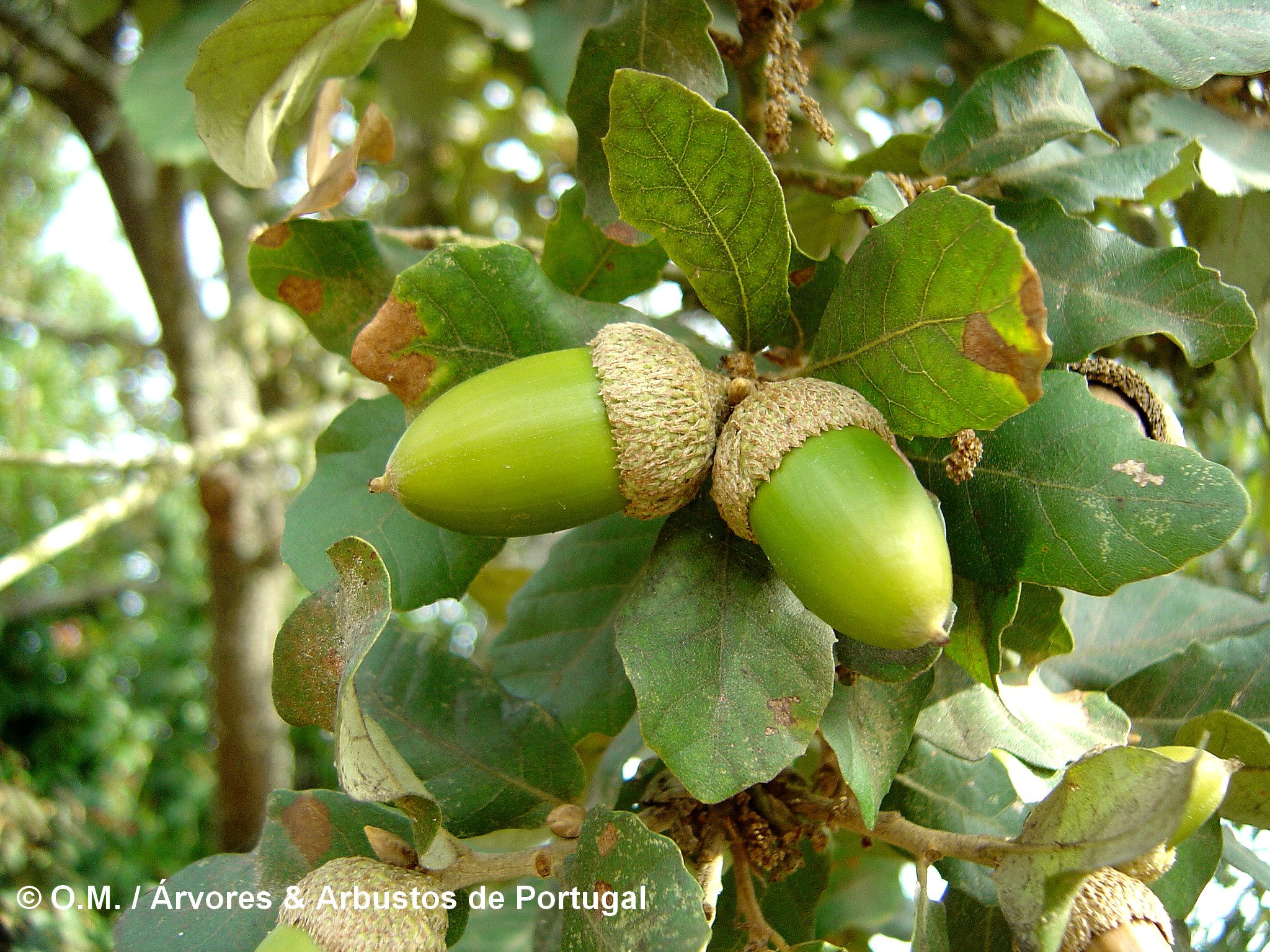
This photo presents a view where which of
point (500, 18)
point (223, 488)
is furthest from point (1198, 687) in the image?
point (223, 488)

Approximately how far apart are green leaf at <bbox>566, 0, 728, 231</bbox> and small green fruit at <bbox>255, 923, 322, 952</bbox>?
64 cm

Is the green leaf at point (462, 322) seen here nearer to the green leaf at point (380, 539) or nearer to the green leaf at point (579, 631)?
the green leaf at point (380, 539)

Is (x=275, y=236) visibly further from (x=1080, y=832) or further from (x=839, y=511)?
(x=1080, y=832)

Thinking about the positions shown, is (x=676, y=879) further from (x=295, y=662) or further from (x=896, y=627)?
→ (x=295, y=662)

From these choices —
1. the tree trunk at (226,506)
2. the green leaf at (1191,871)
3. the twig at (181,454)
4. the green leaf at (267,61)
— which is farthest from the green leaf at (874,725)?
the tree trunk at (226,506)

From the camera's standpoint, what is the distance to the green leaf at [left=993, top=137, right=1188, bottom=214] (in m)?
0.86

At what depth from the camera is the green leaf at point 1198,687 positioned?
871 mm

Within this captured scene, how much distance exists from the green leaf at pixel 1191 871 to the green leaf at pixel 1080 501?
273mm

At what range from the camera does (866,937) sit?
4.78 feet

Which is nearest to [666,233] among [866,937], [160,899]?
[160,899]

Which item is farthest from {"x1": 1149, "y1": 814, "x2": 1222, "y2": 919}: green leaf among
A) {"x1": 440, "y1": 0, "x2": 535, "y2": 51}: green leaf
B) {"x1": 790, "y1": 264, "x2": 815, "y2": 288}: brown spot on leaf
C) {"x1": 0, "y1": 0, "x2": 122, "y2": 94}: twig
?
{"x1": 0, "y1": 0, "x2": 122, "y2": 94}: twig

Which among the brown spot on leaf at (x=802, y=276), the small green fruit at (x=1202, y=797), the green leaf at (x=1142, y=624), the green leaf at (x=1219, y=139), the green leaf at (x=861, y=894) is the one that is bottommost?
the green leaf at (x=861, y=894)

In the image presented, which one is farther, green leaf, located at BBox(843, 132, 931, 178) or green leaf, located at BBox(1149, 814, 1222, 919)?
green leaf, located at BBox(843, 132, 931, 178)

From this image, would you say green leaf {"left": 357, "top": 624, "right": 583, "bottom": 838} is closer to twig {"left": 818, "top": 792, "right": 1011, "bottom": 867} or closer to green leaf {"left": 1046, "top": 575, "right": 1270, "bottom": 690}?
twig {"left": 818, "top": 792, "right": 1011, "bottom": 867}
